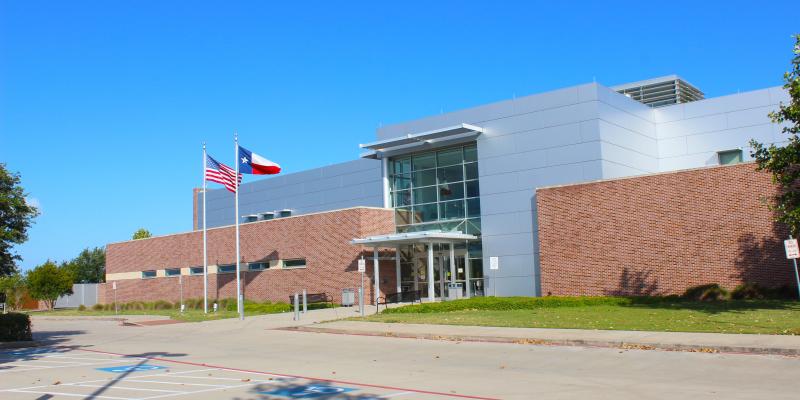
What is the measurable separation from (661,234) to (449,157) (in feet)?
42.2

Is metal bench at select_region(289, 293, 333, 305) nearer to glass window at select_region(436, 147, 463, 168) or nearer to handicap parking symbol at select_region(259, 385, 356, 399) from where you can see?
glass window at select_region(436, 147, 463, 168)

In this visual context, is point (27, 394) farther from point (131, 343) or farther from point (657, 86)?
point (657, 86)

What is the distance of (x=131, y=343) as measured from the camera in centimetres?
2253

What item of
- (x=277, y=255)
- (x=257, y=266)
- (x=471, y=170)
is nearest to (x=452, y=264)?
(x=471, y=170)

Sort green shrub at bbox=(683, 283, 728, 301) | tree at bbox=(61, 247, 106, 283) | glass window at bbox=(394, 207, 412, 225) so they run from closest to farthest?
green shrub at bbox=(683, 283, 728, 301), glass window at bbox=(394, 207, 412, 225), tree at bbox=(61, 247, 106, 283)

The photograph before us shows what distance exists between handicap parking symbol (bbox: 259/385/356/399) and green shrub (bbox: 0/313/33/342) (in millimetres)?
15402

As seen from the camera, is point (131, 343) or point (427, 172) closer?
point (131, 343)

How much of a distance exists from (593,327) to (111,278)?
1738 inches

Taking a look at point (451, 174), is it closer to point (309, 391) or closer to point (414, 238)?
point (414, 238)

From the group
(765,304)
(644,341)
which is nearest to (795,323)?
(644,341)

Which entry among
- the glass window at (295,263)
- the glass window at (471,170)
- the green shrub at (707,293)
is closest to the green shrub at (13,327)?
Answer: the glass window at (295,263)

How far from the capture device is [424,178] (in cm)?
3981

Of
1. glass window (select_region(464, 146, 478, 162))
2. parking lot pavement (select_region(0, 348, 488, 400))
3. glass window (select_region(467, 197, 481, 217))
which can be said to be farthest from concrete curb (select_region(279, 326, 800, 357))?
glass window (select_region(464, 146, 478, 162))

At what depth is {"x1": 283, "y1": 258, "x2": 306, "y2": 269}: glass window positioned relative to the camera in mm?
40125
